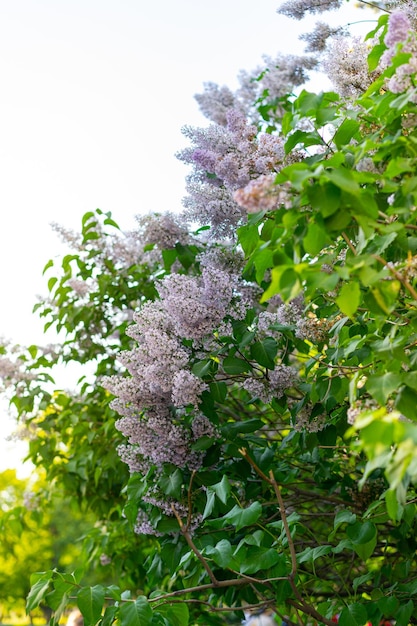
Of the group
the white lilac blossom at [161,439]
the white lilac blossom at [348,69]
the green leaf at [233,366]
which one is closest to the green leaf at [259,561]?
the white lilac blossom at [161,439]

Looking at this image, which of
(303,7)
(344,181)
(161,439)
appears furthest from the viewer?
(303,7)

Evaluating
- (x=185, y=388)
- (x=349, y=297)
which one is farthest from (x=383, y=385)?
(x=185, y=388)

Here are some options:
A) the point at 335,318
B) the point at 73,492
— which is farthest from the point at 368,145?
the point at 73,492

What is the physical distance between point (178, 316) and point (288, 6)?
1.43 metres

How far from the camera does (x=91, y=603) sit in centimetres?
174

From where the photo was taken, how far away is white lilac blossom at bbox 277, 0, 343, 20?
2781 millimetres

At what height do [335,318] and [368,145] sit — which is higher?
[368,145]

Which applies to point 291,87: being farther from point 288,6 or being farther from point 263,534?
point 263,534

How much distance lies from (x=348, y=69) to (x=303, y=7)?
0.76m

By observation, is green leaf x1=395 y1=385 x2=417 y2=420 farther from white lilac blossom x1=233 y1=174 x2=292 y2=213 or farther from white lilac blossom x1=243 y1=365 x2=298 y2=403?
white lilac blossom x1=243 y1=365 x2=298 y2=403

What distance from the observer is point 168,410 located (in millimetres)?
2178

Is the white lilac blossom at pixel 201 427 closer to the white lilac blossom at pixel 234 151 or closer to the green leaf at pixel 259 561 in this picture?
the green leaf at pixel 259 561

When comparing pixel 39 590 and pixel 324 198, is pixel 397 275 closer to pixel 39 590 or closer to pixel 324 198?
pixel 324 198

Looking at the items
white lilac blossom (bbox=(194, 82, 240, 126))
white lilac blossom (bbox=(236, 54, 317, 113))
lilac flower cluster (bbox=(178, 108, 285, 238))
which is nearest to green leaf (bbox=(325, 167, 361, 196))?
lilac flower cluster (bbox=(178, 108, 285, 238))
